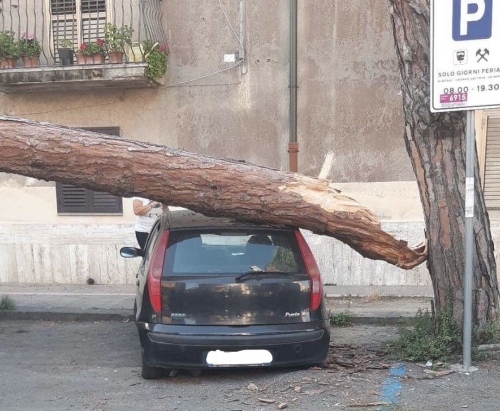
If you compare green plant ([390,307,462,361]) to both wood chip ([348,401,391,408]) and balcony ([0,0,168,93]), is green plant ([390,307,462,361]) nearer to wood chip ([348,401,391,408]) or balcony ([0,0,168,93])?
wood chip ([348,401,391,408])

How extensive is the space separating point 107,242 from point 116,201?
0.71 m

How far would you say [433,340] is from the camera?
4957 mm

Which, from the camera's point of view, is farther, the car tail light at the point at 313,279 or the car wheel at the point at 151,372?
the car wheel at the point at 151,372

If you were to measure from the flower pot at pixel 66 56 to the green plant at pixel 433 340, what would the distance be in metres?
6.42

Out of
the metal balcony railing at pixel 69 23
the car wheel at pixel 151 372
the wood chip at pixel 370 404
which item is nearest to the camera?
the wood chip at pixel 370 404

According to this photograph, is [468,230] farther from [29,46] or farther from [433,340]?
[29,46]

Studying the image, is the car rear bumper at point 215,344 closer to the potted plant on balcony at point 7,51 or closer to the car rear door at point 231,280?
the car rear door at point 231,280

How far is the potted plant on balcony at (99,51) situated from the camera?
27.6ft

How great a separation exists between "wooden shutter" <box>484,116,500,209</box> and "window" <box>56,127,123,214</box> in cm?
584

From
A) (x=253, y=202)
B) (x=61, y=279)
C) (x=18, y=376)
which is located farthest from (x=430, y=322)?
(x=61, y=279)

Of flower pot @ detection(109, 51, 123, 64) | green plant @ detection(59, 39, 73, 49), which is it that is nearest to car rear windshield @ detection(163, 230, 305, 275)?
flower pot @ detection(109, 51, 123, 64)

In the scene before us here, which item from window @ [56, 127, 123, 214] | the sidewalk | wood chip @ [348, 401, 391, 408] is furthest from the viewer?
window @ [56, 127, 123, 214]

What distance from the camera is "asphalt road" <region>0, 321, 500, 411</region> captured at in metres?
4.20

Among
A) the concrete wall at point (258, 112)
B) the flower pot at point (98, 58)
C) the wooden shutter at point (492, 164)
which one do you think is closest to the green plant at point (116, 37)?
the flower pot at point (98, 58)
